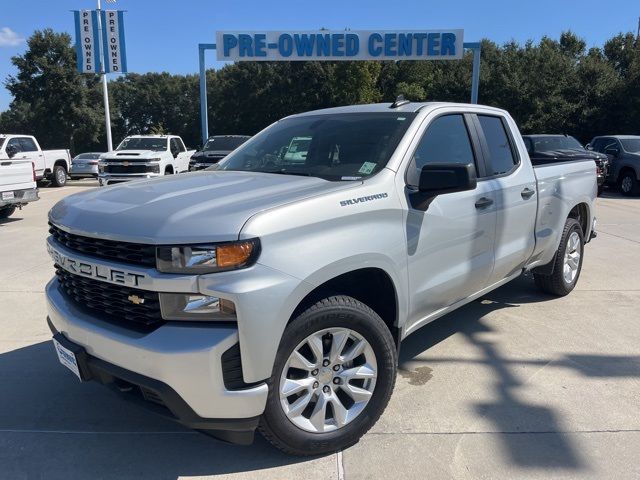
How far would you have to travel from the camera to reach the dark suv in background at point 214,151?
47.0ft

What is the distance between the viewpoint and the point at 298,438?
2672 mm

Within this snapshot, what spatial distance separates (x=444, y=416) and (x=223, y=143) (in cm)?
1379

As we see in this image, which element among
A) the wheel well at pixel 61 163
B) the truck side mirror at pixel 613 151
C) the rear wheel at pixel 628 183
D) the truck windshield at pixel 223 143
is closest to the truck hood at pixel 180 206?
the truck windshield at pixel 223 143

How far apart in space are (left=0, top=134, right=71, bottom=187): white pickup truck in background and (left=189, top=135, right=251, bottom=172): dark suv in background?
5.59m

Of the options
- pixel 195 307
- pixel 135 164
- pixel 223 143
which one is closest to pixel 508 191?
pixel 195 307

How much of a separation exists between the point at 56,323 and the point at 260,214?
142 cm

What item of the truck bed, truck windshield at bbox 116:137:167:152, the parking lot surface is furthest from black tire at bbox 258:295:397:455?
truck windshield at bbox 116:137:167:152

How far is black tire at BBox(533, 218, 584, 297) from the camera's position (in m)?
5.20

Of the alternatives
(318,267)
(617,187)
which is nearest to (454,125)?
(318,267)

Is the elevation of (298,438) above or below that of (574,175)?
below

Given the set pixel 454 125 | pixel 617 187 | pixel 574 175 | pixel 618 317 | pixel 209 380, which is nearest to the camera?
pixel 209 380

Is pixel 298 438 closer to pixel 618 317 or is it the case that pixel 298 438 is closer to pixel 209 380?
pixel 209 380

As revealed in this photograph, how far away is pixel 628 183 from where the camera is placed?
16234mm

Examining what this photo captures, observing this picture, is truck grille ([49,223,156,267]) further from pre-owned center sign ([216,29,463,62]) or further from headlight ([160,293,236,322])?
pre-owned center sign ([216,29,463,62])
